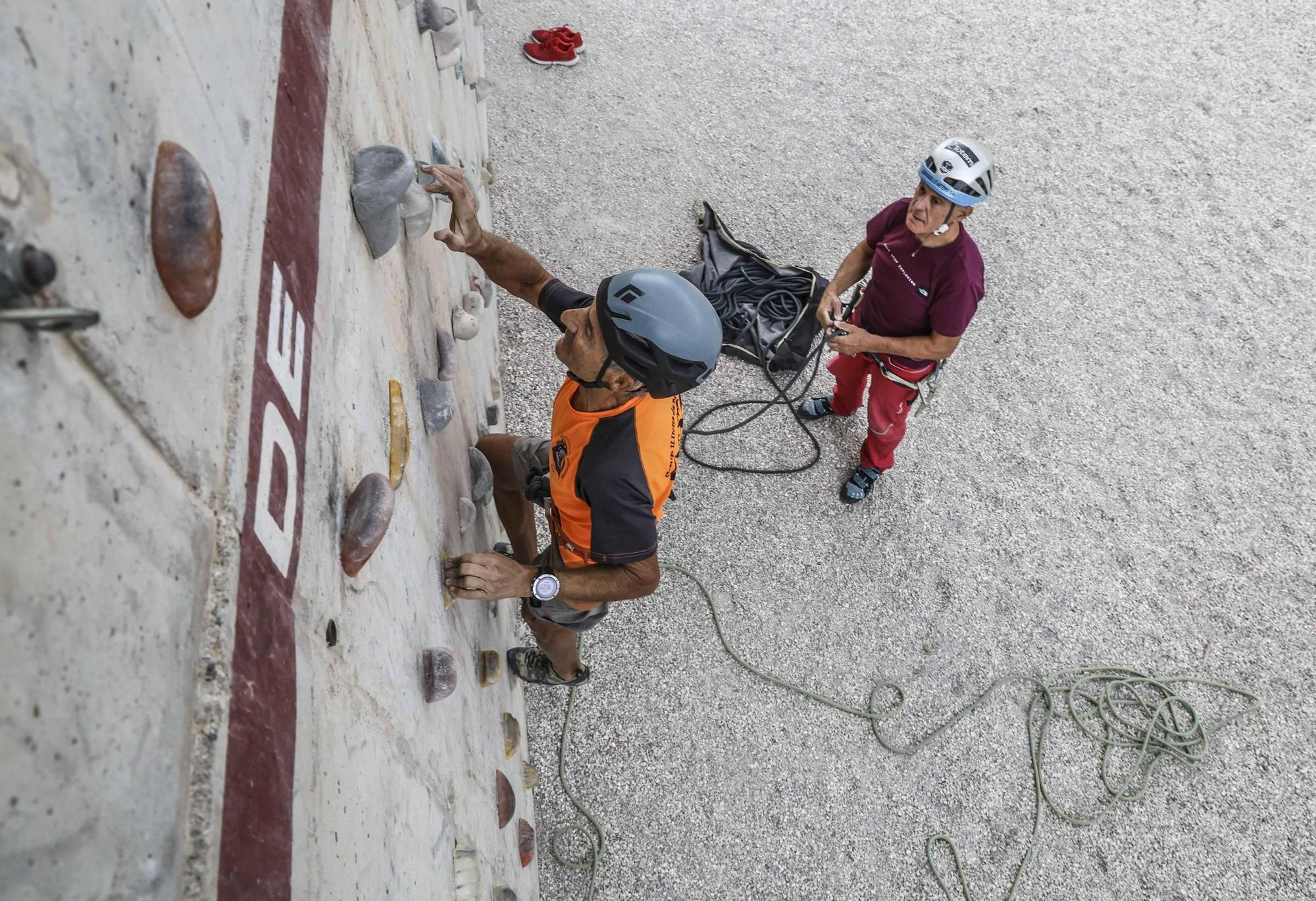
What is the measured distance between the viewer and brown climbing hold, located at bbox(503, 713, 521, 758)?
263 cm

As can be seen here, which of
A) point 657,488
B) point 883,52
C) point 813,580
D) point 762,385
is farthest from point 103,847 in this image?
point 883,52

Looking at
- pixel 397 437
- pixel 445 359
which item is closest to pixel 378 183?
pixel 397 437

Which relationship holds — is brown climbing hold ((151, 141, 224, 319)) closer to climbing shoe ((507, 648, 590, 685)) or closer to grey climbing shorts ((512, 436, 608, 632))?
grey climbing shorts ((512, 436, 608, 632))

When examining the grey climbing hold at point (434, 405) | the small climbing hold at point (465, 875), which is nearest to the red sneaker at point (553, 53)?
the grey climbing hold at point (434, 405)

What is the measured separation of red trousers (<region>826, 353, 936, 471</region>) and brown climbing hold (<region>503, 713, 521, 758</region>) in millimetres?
2126

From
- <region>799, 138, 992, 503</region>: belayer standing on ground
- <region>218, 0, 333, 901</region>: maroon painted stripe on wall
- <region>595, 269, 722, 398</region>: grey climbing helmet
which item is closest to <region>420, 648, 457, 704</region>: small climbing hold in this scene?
<region>218, 0, 333, 901</region>: maroon painted stripe on wall

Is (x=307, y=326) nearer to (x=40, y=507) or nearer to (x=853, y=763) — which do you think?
(x=40, y=507)

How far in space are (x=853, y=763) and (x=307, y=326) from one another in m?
2.89

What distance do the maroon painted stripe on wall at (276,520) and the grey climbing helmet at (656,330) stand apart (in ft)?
2.50

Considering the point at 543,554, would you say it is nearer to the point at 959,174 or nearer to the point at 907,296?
the point at 907,296

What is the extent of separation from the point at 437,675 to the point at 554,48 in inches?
213

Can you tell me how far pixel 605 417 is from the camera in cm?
213

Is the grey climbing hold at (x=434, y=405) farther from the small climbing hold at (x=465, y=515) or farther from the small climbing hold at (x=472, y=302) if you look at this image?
the small climbing hold at (x=472, y=302)

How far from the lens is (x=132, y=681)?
2.26 ft
